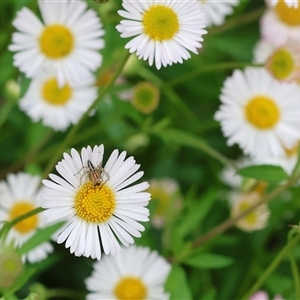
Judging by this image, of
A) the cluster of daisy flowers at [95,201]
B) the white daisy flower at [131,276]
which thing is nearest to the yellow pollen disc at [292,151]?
the white daisy flower at [131,276]

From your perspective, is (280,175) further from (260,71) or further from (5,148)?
(5,148)

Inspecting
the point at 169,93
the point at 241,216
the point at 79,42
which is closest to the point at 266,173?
the point at 241,216

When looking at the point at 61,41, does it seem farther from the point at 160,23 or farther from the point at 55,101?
the point at 160,23

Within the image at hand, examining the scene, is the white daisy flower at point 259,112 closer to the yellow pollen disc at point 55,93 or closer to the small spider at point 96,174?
the yellow pollen disc at point 55,93

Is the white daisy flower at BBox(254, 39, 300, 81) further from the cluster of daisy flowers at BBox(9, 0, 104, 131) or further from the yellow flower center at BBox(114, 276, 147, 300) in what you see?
the yellow flower center at BBox(114, 276, 147, 300)

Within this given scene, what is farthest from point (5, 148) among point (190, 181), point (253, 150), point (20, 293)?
point (253, 150)

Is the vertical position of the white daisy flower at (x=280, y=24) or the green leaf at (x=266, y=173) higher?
the white daisy flower at (x=280, y=24)

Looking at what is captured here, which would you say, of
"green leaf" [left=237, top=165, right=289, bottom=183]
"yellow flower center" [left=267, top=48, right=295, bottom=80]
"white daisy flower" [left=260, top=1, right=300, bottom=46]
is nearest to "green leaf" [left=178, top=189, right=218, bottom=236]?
"green leaf" [left=237, top=165, right=289, bottom=183]
